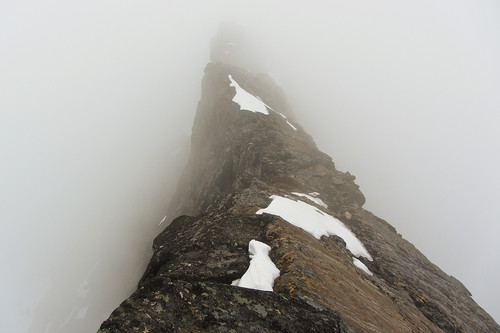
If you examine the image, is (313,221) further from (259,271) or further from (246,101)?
(246,101)

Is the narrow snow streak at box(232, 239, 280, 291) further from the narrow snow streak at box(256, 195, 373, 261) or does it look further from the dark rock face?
the narrow snow streak at box(256, 195, 373, 261)

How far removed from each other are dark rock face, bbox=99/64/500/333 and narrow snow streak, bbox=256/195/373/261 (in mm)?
585

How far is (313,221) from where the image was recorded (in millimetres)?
14547

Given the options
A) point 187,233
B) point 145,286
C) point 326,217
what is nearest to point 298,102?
point 326,217

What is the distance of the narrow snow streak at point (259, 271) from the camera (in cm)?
796

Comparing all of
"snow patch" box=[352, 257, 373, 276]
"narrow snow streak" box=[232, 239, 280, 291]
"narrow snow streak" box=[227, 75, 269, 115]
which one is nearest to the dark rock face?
"narrow snow streak" box=[232, 239, 280, 291]

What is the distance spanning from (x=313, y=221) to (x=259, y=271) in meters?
6.72

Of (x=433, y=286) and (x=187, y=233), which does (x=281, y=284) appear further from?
(x=433, y=286)

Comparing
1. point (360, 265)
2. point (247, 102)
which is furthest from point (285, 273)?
point (247, 102)

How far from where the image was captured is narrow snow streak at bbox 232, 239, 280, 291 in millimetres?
7961

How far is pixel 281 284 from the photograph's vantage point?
811 centimetres

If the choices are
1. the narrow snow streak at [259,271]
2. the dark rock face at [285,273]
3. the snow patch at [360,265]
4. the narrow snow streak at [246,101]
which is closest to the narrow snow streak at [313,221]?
the dark rock face at [285,273]

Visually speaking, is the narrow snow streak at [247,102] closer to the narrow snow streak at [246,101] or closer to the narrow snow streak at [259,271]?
the narrow snow streak at [246,101]

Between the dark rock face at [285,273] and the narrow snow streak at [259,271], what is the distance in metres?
0.24
